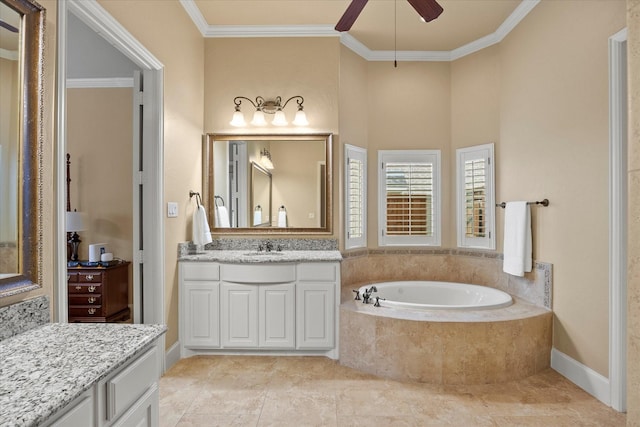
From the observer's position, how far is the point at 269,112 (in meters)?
3.71

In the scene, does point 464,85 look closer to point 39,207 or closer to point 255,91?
point 255,91

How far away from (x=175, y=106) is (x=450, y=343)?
2774 millimetres

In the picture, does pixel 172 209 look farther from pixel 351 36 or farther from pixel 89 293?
pixel 351 36

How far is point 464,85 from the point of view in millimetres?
4035

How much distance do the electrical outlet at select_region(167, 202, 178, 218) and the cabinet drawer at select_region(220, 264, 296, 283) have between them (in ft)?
1.97

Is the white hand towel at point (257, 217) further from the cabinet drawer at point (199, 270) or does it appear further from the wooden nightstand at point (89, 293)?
the wooden nightstand at point (89, 293)

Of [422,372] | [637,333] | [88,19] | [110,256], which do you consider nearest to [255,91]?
[88,19]

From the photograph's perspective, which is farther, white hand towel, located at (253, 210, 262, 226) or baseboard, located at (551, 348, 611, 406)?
white hand towel, located at (253, 210, 262, 226)

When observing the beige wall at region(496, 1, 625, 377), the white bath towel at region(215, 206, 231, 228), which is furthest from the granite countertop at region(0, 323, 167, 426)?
the beige wall at region(496, 1, 625, 377)

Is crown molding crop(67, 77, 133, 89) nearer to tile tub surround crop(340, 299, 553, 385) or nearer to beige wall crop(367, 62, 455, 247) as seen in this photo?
beige wall crop(367, 62, 455, 247)

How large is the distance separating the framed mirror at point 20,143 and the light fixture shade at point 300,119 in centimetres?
227

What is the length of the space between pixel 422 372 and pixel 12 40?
9.53ft

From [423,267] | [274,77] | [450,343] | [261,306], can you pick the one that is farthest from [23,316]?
[423,267]

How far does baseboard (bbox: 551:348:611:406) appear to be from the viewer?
244cm
